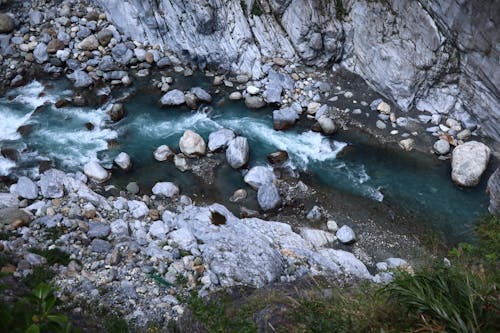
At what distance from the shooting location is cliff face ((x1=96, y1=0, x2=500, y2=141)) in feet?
46.0

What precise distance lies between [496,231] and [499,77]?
5.11m

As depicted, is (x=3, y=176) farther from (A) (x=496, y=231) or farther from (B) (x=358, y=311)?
(A) (x=496, y=231)

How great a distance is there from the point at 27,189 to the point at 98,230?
2.82 meters

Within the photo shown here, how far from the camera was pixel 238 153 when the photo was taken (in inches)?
538

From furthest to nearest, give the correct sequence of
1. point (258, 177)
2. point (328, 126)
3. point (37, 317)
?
point (328, 126), point (258, 177), point (37, 317)

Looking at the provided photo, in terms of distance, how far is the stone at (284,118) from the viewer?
15094mm

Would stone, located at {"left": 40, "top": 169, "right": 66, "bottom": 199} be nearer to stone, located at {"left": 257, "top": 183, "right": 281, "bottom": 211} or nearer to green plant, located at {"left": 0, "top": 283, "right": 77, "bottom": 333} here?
stone, located at {"left": 257, "top": 183, "right": 281, "bottom": 211}

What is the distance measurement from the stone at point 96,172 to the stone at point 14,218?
2.98 m

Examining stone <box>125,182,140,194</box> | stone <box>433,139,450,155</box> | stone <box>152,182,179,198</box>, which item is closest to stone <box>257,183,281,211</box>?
stone <box>152,182,179,198</box>

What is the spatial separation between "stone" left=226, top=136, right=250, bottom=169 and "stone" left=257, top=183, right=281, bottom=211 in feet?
4.09

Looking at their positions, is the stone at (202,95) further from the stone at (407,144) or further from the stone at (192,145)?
the stone at (407,144)

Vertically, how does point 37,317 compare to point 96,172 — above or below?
above

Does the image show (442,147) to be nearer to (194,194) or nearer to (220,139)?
(220,139)

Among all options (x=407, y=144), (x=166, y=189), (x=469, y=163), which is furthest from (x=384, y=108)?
(x=166, y=189)
